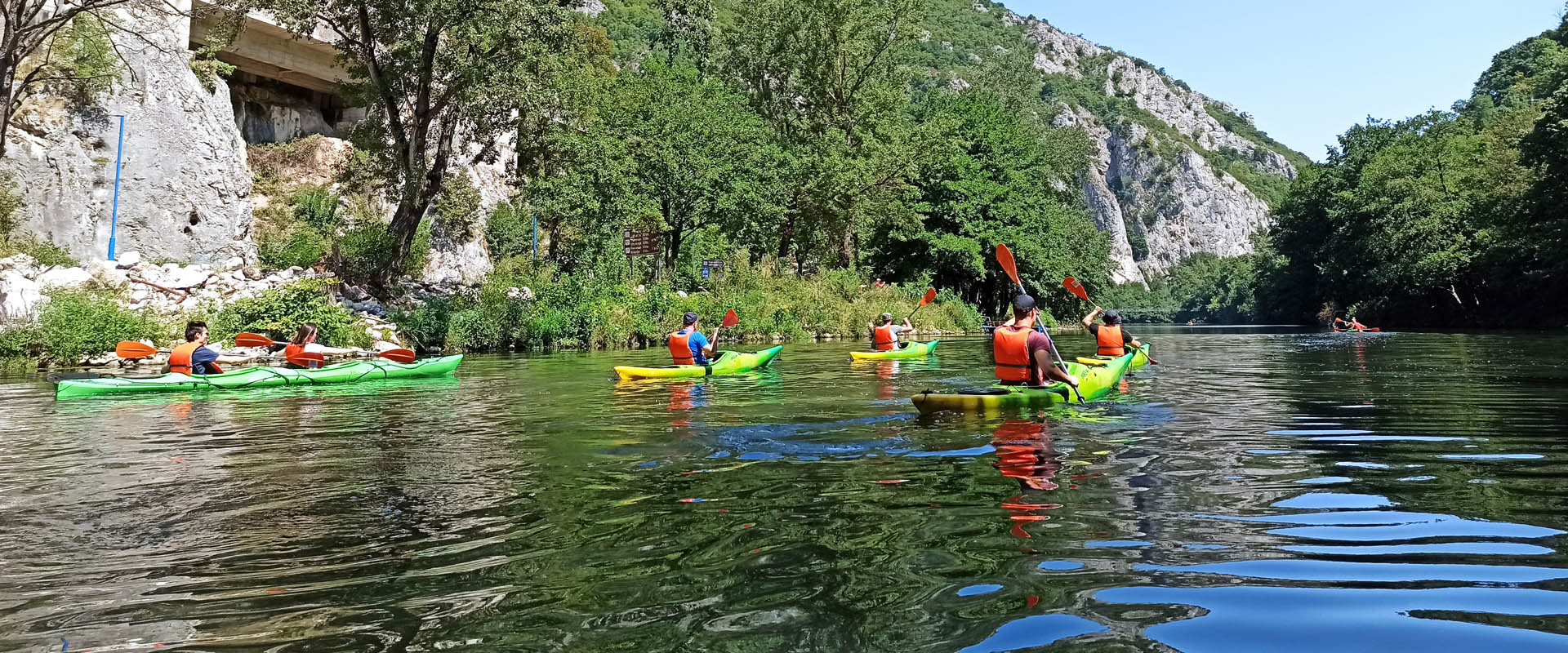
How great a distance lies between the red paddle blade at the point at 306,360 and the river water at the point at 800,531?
5573 millimetres

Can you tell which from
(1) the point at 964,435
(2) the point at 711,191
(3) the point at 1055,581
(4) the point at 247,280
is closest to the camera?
(3) the point at 1055,581

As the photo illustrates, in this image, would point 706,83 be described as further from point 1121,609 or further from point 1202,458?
point 1121,609

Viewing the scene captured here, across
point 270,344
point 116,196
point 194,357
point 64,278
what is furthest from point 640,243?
point 194,357

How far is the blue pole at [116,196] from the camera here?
23125 millimetres

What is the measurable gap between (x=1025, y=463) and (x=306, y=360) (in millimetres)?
12818

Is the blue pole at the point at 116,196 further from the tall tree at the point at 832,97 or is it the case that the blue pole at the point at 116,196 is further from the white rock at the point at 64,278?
the tall tree at the point at 832,97

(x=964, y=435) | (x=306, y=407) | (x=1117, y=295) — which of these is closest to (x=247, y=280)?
(x=306, y=407)

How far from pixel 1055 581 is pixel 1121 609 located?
351mm

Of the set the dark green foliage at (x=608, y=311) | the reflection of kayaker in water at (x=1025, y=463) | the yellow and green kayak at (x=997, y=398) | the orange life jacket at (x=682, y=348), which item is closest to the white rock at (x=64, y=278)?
the dark green foliage at (x=608, y=311)

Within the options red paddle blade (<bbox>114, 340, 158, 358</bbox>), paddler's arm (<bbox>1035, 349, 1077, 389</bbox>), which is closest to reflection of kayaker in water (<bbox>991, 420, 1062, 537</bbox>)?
paddler's arm (<bbox>1035, 349, 1077, 389</bbox>)

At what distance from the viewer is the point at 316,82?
33.9m

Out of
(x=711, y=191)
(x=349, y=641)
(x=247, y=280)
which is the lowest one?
(x=349, y=641)

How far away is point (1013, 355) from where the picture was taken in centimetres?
914

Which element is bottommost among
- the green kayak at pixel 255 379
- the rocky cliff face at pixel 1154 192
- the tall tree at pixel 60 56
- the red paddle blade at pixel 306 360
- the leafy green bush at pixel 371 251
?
the green kayak at pixel 255 379
